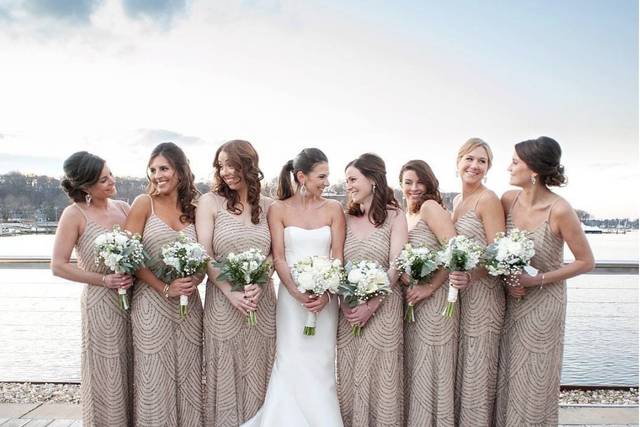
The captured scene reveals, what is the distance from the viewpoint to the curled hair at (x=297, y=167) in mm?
4531

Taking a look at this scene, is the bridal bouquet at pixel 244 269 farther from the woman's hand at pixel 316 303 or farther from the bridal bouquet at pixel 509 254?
the bridal bouquet at pixel 509 254

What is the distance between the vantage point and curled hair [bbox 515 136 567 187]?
4293mm

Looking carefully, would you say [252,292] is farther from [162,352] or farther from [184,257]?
[162,352]

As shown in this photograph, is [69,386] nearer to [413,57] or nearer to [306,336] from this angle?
[306,336]

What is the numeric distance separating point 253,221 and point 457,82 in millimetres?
8637

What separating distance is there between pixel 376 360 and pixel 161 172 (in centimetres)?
266


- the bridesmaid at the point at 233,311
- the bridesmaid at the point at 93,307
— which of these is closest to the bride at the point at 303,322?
the bridesmaid at the point at 233,311

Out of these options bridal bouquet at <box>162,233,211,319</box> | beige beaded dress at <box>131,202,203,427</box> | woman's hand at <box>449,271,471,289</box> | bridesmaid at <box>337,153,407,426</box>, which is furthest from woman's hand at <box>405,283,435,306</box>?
beige beaded dress at <box>131,202,203,427</box>

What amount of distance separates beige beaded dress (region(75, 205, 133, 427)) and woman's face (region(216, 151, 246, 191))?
4.16ft

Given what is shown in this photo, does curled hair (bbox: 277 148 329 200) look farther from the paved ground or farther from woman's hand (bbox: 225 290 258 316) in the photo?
the paved ground

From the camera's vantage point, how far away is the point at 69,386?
6.25 metres

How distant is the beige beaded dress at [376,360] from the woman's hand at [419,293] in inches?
4.8

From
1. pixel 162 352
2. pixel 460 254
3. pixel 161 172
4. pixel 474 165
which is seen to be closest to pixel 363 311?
pixel 460 254

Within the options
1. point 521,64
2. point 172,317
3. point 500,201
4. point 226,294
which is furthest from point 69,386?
point 521,64
